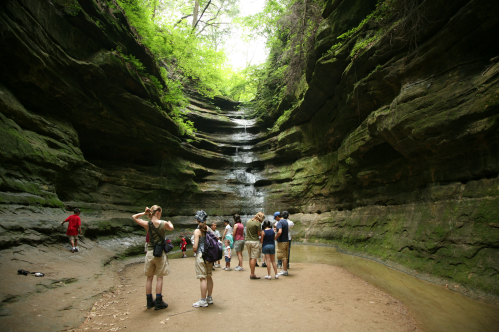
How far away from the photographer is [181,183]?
18.3 metres

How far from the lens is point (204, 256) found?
15.1ft

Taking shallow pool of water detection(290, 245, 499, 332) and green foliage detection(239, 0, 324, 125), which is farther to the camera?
green foliage detection(239, 0, 324, 125)

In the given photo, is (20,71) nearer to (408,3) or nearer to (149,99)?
(149,99)

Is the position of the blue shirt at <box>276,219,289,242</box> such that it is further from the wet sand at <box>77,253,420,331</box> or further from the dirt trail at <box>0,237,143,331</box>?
the dirt trail at <box>0,237,143,331</box>

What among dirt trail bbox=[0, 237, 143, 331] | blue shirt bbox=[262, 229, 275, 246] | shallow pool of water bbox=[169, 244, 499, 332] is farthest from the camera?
blue shirt bbox=[262, 229, 275, 246]

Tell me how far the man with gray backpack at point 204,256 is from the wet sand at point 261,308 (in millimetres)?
241

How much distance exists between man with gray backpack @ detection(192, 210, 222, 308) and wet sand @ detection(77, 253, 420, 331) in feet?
0.79

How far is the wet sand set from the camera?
3.87 metres

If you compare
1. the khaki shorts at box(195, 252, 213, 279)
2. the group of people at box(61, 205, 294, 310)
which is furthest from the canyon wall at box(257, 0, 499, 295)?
the khaki shorts at box(195, 252, 213, 279)

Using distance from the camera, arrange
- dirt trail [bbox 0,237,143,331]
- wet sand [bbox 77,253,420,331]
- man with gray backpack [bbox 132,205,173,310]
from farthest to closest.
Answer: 1. man with gray backpack [bbox 132,205,173,310]
2. wet sand [bbox 77,253,420,331]
3. dirt trail [bbox 0,237,143,331]

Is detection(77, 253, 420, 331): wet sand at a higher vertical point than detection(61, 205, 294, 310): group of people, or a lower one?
lower

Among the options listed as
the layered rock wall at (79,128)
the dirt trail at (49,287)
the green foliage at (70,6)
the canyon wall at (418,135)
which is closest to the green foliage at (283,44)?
the canyon wall at (418,135)

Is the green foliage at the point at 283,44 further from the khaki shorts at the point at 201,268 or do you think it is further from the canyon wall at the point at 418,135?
the khaki shorts at the point at 201,268

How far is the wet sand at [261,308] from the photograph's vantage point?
387 centimetres
